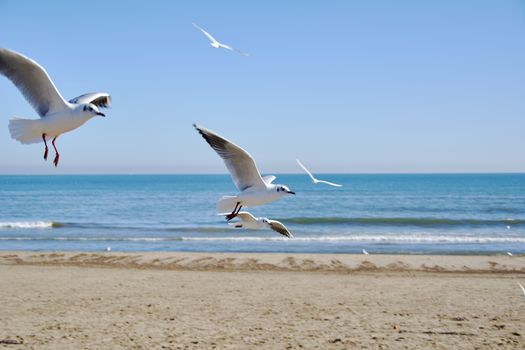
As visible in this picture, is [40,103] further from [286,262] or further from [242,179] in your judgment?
[286,262]

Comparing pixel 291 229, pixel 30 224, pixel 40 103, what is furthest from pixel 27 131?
pixel 30 224

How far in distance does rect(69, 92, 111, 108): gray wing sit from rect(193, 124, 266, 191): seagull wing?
124cm

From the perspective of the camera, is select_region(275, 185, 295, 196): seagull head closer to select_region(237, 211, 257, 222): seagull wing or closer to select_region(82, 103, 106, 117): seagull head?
select_region(237, 211, 257, 222): seagull wing

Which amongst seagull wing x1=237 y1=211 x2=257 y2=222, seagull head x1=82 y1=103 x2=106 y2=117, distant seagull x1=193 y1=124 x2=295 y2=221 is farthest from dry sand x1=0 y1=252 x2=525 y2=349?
seagull head x1=82 y1=103 x2=106 y2=117

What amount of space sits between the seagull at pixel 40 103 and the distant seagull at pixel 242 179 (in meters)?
1.54

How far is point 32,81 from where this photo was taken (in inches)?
164

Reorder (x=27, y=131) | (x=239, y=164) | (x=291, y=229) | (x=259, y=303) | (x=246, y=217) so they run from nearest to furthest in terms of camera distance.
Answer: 1. (x=27, y=131)
2. (x=239, y=164)
3. (x=246, y=217)
4. (x=259, y=303)
5. (x=291, y=229)

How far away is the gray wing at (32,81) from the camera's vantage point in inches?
157

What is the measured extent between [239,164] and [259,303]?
589 cm

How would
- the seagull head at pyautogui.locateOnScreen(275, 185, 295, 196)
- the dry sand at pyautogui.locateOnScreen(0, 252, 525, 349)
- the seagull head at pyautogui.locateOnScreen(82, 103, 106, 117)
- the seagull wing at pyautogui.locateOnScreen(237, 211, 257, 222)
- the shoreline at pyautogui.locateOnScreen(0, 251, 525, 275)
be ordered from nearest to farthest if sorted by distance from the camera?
the seagull head at pyautogui.locateOnScreen(82, 103, 106, 117), the seagull head at pyautogui.locateOnScreen(275, 185, 295, 196), the seagull wing at pyautogui.locateOnScreen(237, 211, 257, 222), the dry sand at pyautogui.locateOnScreen(0, 252, 525, 349), the shoreline at pyautogui.locateOnScreen(0, 251, 525, 275)

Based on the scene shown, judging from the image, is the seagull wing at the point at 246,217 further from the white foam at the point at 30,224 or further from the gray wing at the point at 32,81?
the white foam at the point at 30,224

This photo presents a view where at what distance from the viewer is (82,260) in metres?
17.8

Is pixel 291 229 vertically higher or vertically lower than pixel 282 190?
lower

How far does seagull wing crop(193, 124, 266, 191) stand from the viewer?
18.9 feet
